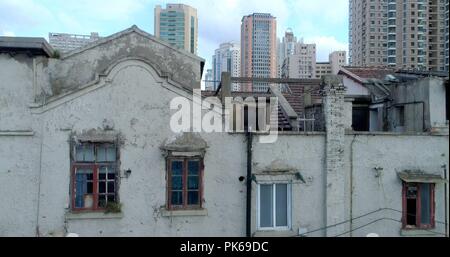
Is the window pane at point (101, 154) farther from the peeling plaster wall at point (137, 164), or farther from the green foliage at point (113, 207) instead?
the green foliage at point (113, 207)

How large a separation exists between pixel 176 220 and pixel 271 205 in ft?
7.77

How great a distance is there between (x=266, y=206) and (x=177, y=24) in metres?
22.4

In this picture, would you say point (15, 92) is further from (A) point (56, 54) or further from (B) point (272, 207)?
(B) point (272, 207)

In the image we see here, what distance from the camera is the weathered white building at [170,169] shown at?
966 centimetres

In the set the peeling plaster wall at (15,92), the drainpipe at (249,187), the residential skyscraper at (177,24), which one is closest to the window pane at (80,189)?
the peeling plaster wall at (15,92)

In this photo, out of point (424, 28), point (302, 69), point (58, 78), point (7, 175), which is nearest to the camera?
point (7, 175)

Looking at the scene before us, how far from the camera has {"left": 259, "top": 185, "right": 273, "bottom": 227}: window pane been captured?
10.4 meters

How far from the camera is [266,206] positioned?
10438 millimetres

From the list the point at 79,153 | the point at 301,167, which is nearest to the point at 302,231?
A: the point at 301,167

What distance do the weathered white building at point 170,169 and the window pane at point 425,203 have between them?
4 cm

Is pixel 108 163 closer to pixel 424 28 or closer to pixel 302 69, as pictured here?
pixel 302 69
